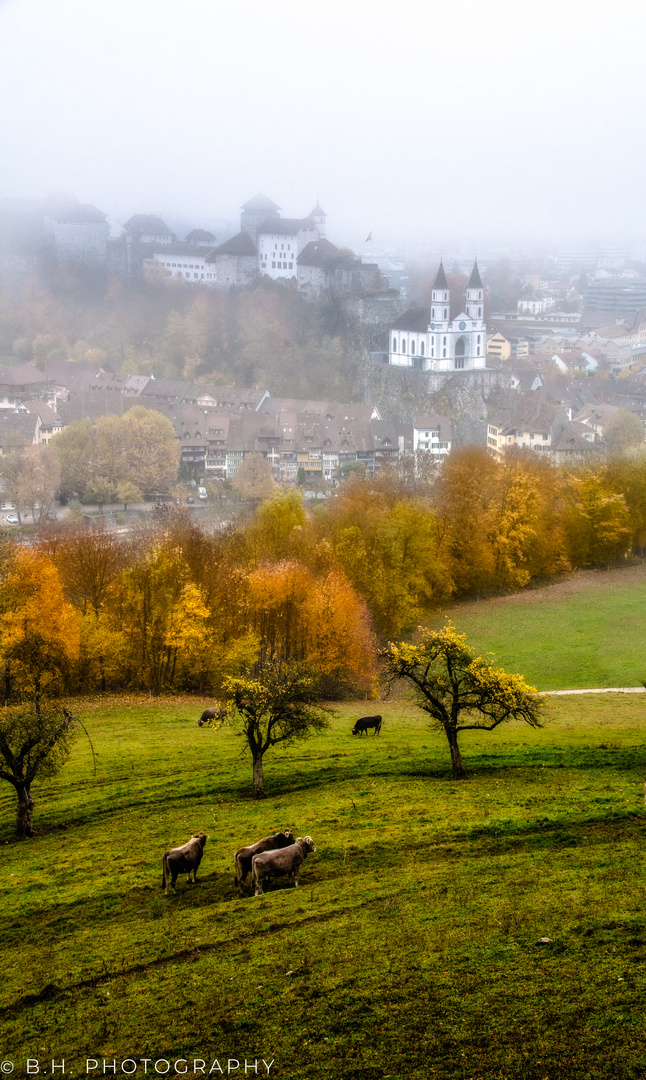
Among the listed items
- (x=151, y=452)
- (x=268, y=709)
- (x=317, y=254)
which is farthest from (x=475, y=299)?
(x=268, y=709)

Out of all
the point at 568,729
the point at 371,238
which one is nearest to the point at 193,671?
the point at 568,729

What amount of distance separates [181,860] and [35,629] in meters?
13.4

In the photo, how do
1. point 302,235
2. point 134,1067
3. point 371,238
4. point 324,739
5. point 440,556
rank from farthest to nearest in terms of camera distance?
point 371,238 → point 302,235 → point 440,556 → point 324,739 → point 134,1067

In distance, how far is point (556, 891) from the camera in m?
9.57

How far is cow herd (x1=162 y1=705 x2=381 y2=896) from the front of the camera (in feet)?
33.7

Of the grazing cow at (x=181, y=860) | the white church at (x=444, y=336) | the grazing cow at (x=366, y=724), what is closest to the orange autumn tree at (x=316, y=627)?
the grazing cow at (x=366, y=724)

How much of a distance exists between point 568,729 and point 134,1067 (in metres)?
12.6

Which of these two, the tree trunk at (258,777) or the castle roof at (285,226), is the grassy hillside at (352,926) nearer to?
the tree trunk at (258,777)

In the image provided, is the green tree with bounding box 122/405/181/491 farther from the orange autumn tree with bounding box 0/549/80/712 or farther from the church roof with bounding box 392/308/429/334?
the orange autumn tree with bounding box 0/549/80/712

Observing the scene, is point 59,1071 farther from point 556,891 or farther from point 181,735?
point 181,735

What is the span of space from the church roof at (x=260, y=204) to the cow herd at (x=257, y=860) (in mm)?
137427

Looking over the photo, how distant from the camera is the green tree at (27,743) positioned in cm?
1245

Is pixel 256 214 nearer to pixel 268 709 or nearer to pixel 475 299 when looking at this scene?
pixel 475 299

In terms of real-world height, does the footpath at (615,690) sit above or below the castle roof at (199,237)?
below
